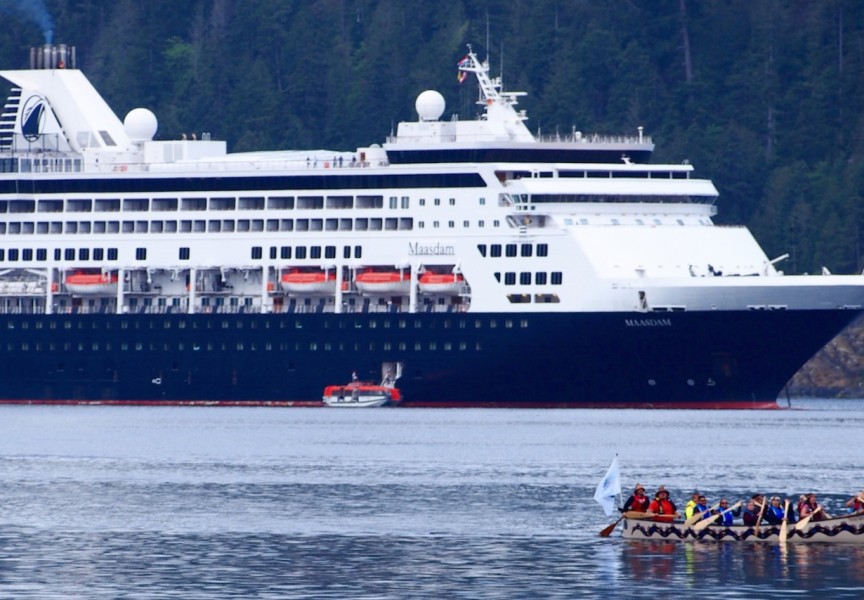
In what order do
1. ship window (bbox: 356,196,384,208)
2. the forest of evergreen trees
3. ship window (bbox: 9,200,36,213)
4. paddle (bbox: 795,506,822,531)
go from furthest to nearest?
Answer: the forest of evergreen trees → ship window (bbox: 9,200,36,213) → ship window (bbox: 356,196,384,208) → paddle (bbox: 795,506,822,531)

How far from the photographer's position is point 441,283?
115188 millimetres

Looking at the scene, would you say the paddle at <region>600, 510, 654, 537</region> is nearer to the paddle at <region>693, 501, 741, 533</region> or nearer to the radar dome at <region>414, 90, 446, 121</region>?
the paddle at <region>693, 501, 741, 533</region>

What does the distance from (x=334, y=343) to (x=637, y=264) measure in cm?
1540

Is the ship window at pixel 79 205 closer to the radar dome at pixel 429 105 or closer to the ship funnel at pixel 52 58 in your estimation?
the ship funnel at pixel 52 58

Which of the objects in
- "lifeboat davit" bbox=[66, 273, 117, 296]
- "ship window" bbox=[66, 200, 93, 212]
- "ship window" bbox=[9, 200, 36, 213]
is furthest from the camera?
"ship window" bbox=[9, 200, 36, 213]

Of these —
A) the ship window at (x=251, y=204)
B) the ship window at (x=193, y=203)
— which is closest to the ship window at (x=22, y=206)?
the ship window at (x=193, y=203)

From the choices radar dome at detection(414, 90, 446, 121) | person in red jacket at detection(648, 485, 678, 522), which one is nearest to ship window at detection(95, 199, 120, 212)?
radar dome at detection(414, 90, 446, 121)

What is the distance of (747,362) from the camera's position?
111 metres

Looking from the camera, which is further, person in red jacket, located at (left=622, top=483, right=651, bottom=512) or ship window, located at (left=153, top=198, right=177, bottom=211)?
ship window, located at (left=153, top=198, right=177, bottom=211)

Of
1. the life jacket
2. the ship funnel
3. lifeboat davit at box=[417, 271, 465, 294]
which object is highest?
the ship funnel

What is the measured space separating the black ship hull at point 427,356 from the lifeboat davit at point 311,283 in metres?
1.43

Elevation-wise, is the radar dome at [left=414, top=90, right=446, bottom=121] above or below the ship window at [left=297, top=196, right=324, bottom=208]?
above

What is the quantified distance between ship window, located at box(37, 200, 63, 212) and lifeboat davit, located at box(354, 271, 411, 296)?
1802 cm

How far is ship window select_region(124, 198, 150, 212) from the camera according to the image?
123 metres
